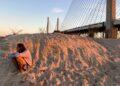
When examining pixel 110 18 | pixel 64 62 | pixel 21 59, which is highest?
pixel 110 18

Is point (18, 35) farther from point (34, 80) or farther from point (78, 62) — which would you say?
point (34, 80)

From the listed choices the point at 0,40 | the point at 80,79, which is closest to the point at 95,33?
the point at 0,40

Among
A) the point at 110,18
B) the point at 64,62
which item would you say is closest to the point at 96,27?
the point at 110,18

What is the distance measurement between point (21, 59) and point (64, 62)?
5.29 ft

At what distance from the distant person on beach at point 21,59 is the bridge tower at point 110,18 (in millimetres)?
9551

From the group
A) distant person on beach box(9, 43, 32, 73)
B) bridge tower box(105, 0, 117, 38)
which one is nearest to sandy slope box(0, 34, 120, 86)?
distant person on beach box(9, 43, 32, 73)

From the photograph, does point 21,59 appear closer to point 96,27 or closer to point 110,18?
point 110,18

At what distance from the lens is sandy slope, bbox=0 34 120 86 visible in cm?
944

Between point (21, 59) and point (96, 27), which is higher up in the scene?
point (96, 27)

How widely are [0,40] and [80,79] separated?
3.70m

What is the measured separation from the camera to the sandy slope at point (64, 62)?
944 centimetres

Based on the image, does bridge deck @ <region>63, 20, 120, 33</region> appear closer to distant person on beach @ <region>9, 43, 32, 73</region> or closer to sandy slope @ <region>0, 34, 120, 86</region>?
sandy slope @ <region>0, 34, 120, 86</region>

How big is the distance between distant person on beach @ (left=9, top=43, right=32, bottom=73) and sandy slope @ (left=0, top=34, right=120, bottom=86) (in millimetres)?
175

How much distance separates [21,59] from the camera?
9.58m
